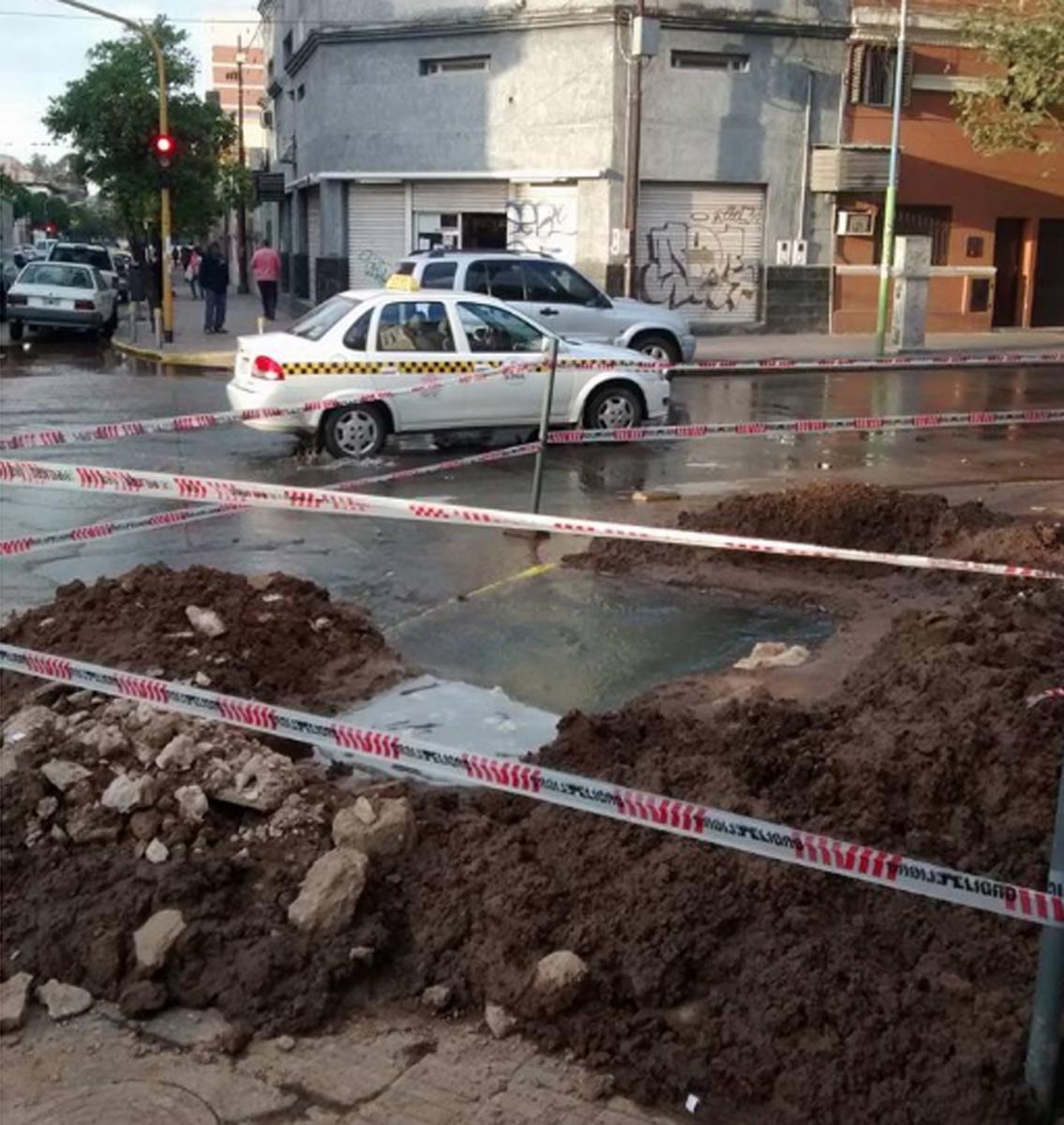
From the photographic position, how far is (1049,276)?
104 feet

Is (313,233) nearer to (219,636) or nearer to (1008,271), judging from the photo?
(1008,271)

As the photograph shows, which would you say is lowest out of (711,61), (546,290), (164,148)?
(546,290)

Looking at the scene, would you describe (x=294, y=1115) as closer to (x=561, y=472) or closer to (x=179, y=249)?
(x=561, y=472)

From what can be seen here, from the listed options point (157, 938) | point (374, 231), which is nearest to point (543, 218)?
point (374, 231)

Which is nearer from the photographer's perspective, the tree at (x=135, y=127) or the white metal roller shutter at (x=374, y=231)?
the white metal roller shutter at (x=374, y=231)

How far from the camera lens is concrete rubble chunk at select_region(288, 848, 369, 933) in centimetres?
409

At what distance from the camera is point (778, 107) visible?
28547mm

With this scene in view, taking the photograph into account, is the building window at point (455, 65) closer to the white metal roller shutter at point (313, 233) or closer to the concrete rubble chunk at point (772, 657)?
the white metal roller shutter at point (313, 233)

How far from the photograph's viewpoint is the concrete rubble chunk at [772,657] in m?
6.79

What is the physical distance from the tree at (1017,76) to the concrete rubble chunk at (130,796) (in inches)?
800

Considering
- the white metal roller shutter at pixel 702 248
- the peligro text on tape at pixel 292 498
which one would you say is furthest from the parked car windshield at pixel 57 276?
the peligro text on tape at pixel 292 498

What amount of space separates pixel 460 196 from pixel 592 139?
3202mm

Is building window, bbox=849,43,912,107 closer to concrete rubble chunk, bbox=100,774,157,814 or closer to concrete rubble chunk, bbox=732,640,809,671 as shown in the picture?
concrete rubble chunk, bbox=732,640,809,671

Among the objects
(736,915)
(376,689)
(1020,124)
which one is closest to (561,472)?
(376,689)
